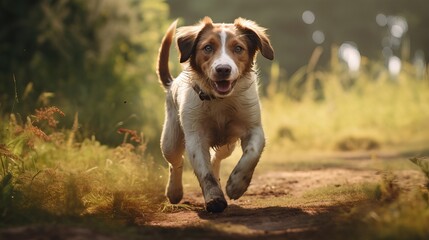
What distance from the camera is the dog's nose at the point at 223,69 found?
190 inches

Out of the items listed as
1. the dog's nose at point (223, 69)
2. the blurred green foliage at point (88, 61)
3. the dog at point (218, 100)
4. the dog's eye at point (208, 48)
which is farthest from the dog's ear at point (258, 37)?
the blurred green foliage at point (88, 61)

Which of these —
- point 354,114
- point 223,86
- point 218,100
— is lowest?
point 354,114

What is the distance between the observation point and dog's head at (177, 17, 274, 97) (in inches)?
194

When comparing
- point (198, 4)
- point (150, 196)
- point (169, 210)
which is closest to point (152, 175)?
Result: point (150, 196)

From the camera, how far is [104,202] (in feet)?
15.9

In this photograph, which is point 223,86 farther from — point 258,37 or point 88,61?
point 88,61

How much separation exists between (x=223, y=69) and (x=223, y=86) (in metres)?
0.24

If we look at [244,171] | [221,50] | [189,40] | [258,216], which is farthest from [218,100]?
[258,216]

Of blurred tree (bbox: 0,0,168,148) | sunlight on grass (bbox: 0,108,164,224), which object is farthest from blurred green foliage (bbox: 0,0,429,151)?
sunlight on grass (bbox: 0,108,164,224)

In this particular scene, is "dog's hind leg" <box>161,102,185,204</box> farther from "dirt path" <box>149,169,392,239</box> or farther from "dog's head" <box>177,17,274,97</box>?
"dog's head" <box>177,17,274,97</box>

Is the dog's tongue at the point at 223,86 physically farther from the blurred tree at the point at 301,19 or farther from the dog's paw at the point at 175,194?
the blurred tree at the point at 301,19

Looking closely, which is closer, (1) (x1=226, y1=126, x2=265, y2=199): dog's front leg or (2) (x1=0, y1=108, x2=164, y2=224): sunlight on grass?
(2) (x1=0, y1=108, x2=164, y2=224): sunlight on grass

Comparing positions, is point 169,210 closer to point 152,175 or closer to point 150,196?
point 150,196

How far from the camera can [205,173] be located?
4.95m
